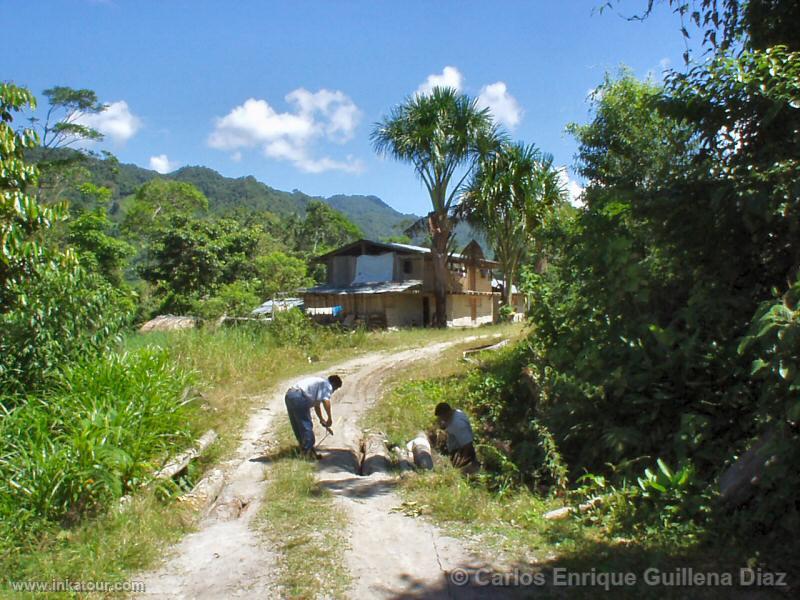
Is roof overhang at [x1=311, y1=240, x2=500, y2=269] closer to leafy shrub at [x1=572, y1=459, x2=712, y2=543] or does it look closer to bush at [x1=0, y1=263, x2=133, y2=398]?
bush at [x1=0, y1=263, x2=133, y2=398]

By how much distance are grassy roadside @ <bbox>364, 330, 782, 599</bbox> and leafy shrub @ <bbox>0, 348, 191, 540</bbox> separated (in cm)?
315

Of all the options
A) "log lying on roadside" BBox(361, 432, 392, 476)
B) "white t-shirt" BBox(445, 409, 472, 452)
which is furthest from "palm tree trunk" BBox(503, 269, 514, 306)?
"white t-shirt" BBox(445, 409, 472, 452)

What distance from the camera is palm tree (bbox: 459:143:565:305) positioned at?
24.9 metres

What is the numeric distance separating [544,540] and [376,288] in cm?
2324

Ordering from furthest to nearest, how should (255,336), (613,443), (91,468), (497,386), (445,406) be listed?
1. (255,336)
2. (497,386)
3. (445,406)
4. (613,443)
5. (91,468)

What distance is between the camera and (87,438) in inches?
260

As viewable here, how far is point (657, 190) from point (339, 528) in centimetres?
458

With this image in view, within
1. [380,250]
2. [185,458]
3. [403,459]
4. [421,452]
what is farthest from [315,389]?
[380,250]

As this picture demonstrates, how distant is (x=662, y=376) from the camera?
721cm

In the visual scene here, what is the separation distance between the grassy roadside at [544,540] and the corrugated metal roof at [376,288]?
775 inches

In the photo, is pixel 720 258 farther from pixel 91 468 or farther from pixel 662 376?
pixel 91 468

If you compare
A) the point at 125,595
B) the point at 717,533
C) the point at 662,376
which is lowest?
the point at 125,595

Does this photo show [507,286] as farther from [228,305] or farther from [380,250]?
[228,305]

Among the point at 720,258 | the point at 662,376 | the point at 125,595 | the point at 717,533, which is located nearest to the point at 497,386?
the point at 662,376
